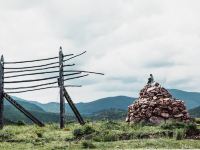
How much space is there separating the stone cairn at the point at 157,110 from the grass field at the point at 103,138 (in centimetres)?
262

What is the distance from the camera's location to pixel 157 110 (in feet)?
109

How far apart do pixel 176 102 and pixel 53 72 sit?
833 cm

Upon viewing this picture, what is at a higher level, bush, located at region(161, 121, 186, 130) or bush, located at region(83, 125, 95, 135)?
bush, located at region(161, 121, 186, 130)

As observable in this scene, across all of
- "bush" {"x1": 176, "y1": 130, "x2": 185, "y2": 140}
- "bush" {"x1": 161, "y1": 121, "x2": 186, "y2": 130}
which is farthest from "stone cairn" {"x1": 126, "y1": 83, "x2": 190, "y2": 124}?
"bush" {"x1": 176, "y1": 130, "x2": 185, "y2": 140}

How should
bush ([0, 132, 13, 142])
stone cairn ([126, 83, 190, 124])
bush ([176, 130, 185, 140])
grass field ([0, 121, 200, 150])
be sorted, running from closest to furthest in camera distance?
grass field ([0, 121, 200, 150]) → bush ([176, 130, 185, 140]) → bush ([0, 132, 13, 142]) → stone cairn ([126, 83, 190, 124])

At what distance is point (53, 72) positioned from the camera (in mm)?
33875

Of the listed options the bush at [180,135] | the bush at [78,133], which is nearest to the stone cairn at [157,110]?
the bush at [78,133]

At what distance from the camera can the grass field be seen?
22906 mm

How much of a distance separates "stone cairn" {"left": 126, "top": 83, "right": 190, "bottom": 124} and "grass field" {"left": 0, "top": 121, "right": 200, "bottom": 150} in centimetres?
262

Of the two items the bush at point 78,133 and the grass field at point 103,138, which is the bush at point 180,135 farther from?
the bush at point 78,133

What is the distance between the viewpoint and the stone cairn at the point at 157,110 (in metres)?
33.3

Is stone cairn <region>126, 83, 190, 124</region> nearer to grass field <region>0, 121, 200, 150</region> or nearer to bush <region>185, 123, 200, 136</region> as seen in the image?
grass field <region>0, 121, 200, 150</region>

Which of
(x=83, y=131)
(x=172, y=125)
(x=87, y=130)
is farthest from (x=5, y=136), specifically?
(x=172, y=125)

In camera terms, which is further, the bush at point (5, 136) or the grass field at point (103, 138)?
the bush at point (5, 136)
